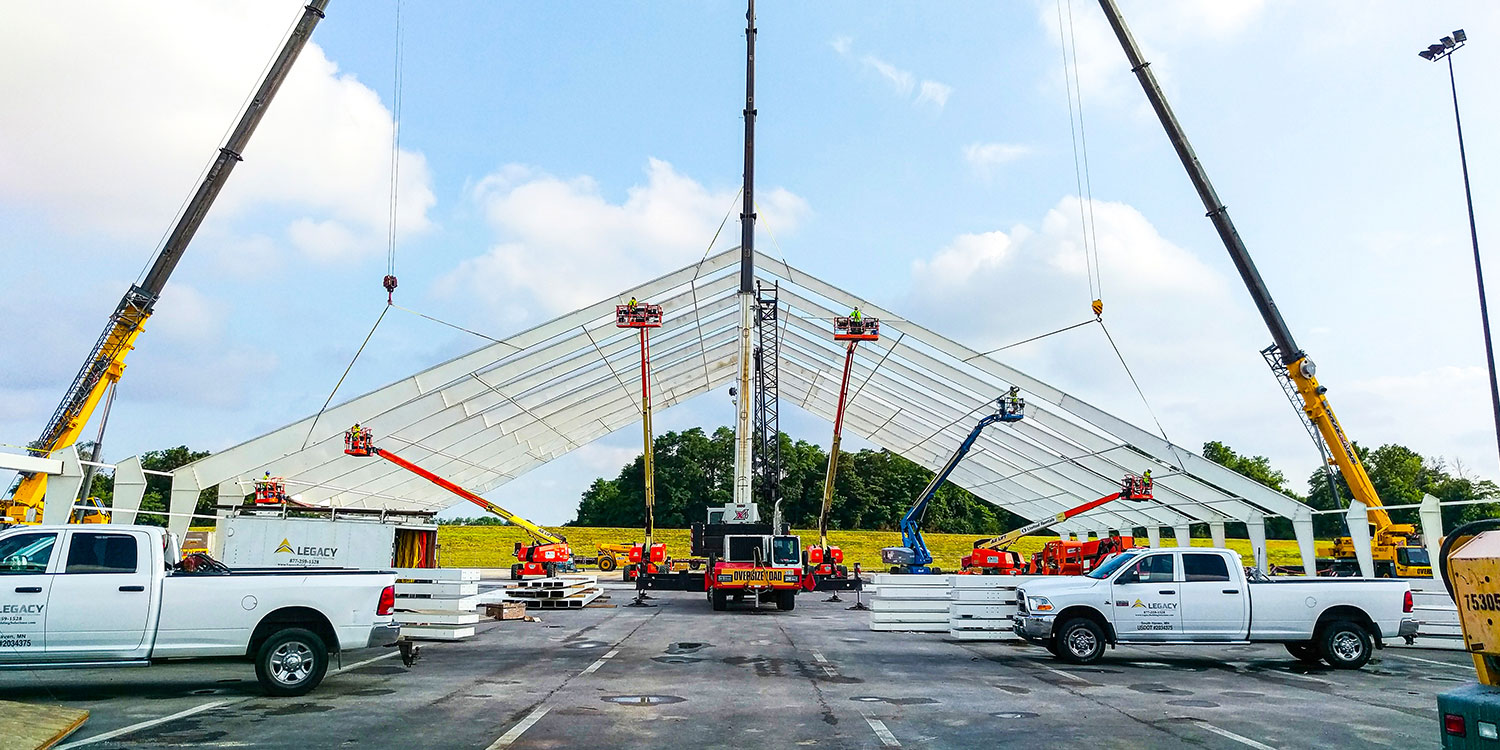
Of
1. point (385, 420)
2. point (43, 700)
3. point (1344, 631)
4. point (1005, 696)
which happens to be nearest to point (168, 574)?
point (43, 700)

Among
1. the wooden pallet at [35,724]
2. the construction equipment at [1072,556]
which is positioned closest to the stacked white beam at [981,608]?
the construction equipment at [1072,556]

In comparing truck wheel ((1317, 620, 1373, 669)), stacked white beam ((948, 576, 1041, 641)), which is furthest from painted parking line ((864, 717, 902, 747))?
truck wheel ((1317, 620, 1373, 669))

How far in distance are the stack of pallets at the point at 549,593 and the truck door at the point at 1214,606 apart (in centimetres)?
1778

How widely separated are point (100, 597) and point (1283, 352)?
3131 centimetres

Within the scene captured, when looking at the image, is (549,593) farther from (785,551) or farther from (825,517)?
(825,517)

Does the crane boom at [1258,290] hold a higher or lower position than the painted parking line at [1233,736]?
higher

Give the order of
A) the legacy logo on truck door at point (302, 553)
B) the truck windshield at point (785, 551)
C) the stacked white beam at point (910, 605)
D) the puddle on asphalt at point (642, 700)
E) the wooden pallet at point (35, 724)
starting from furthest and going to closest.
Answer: the truck windshield at point (785, 551) < the legacy logo on truck door at point (302, 553) < the stacked white beam at point (910, 605) < the puddle on asphalt at point (642, 700) < the wooden pallet at point (35, 724)

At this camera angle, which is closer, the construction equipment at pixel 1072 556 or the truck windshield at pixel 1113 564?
the truck windshield at pixel 1113 564

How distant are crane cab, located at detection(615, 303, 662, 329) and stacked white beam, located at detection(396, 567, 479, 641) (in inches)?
669

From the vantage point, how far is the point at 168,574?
1112 cm

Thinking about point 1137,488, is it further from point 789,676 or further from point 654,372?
point 789,676

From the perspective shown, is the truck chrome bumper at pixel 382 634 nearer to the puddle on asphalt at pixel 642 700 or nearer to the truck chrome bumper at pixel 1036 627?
the puddle on asphalt at pixel 642 700

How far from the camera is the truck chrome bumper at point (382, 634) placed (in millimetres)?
11492

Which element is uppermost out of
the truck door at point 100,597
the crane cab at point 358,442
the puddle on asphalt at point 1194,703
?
the crane cab at point 358,442
